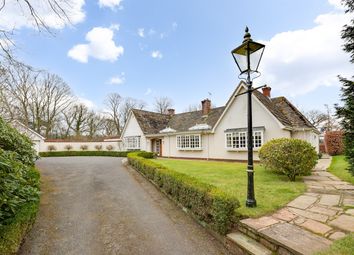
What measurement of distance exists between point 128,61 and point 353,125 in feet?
51.4

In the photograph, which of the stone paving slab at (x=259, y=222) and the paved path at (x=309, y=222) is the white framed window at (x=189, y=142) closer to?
the paved path at (x=309, y=222)

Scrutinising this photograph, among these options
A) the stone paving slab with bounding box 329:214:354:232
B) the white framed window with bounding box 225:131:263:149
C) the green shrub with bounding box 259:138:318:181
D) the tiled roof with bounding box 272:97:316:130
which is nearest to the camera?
the stone paving slab with bounding box 329:214:354:232

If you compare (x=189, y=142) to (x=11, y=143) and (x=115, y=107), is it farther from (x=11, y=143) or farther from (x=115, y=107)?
(x=115, y=107)

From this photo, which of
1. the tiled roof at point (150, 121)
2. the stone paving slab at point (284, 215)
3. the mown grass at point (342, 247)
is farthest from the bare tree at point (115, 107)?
the mown grass at point (342, 247)

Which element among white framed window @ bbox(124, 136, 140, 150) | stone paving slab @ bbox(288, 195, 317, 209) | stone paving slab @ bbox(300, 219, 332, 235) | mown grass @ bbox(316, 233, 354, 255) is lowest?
stone paving slab @ bbox(288, 195, 317, 209)

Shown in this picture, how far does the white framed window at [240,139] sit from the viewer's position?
596 inches

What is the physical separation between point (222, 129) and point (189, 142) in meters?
3.99

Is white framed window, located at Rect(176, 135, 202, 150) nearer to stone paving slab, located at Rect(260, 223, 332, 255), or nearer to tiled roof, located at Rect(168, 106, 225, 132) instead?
tiled roof, located at Rect(168, 106, 225, 132)

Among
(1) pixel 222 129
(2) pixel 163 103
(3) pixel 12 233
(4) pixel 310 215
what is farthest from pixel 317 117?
(3) pixel 12 233

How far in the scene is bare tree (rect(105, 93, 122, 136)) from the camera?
43.4 meters

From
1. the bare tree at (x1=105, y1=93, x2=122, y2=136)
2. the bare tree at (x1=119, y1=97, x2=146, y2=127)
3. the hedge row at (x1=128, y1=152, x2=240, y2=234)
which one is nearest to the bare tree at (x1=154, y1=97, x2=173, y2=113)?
the bare tree at (x1=119, y1=97, x2=146, y2=127)

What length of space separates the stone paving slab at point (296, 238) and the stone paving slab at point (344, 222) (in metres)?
0.73

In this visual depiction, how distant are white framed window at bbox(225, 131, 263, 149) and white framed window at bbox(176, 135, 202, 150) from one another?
10.4ft

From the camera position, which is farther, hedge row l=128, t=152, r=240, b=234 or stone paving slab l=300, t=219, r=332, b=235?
hedge row l=128, t=152, r=240, b=234
